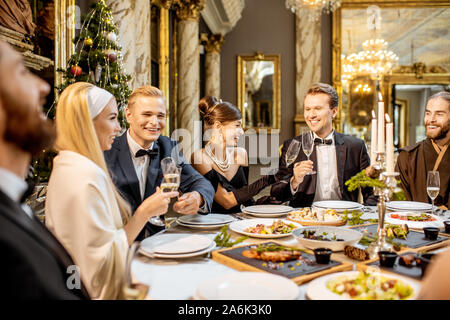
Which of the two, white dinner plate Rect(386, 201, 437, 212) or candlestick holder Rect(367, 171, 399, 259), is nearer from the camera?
candlestick holder Rect(367, 171, 399, 259)

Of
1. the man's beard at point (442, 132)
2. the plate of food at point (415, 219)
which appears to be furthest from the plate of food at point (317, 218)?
the man's beard at point (442, 132)

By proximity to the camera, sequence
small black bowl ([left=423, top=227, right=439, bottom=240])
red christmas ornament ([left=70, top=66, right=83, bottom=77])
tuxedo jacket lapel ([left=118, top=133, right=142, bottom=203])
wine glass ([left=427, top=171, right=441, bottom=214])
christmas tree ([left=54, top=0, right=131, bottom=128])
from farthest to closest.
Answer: christmas tree ([left=54, top=0, right=131, bottom=128]) < red christmas ornament ([left=70, top=66, right=83, bottom=77]) < tuxedo jacket lapel ([left=118, top=133, right=142, bottom=203]) < wine glass ([left=427, top=171, right=441, bottom=214]) < small black bowl ([left=423, top=227, right=439, bottom=240])

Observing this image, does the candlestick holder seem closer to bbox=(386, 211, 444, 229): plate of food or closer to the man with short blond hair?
bbox=(386, 211, 444, 229): plate of food

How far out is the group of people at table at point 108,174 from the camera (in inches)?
34.9

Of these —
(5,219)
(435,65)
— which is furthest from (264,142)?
(5,219)

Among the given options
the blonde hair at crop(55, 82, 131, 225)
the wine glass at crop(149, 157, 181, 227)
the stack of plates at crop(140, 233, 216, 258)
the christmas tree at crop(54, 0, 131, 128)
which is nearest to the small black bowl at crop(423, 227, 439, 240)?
the stack of plates at crop(140, 233, 216, 258)

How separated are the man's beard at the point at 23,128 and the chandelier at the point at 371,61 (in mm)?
9287

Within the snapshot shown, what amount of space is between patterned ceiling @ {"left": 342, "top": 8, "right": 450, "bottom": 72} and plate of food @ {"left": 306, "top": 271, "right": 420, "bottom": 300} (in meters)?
9.08

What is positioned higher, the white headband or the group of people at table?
the white headband

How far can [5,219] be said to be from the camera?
885mm

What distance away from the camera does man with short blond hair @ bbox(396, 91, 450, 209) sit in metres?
3.14

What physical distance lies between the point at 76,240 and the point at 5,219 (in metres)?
0.48

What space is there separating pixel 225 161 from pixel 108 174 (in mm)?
1815

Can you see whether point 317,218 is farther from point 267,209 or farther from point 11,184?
point 11,184
